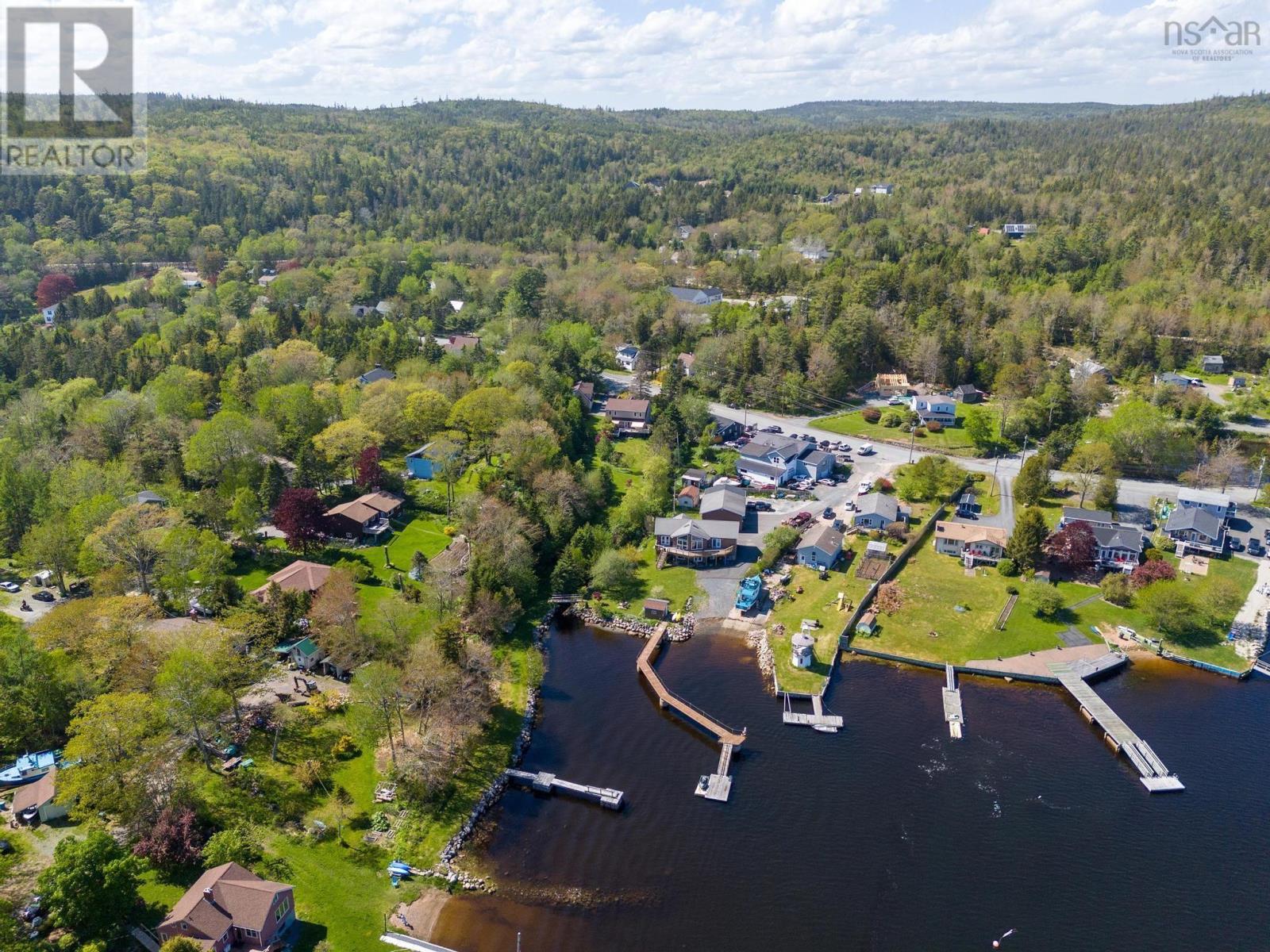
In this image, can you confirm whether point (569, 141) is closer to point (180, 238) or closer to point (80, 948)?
point (180, 238)

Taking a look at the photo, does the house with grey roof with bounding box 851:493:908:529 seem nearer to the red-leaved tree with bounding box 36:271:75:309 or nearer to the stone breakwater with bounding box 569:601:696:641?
the stone breakwater with bounding box 569:601:696:641

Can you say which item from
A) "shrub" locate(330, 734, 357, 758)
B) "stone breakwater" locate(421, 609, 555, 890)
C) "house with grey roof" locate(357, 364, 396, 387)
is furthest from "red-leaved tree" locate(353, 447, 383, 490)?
"shrub" locate(330, 734, 357, 758)

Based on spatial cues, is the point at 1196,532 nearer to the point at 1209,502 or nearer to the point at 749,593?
the point at 1209,502

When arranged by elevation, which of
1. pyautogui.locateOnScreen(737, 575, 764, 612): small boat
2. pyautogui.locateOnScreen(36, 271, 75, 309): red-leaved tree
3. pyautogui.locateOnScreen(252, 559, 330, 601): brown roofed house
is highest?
pyautogui.locateOnScreen(36, 271, 75, 309): red-leaved tree

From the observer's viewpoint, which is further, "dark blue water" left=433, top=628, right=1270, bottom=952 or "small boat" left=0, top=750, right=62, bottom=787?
"small boat" left=0, top=750, right=62, bottom=787

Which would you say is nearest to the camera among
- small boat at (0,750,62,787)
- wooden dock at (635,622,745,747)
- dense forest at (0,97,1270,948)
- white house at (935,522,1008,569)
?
small boat at (0,750,62,787)

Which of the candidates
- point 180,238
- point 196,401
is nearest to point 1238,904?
point 196,401

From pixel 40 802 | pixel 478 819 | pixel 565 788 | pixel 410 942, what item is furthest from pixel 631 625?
pixel 40 802
